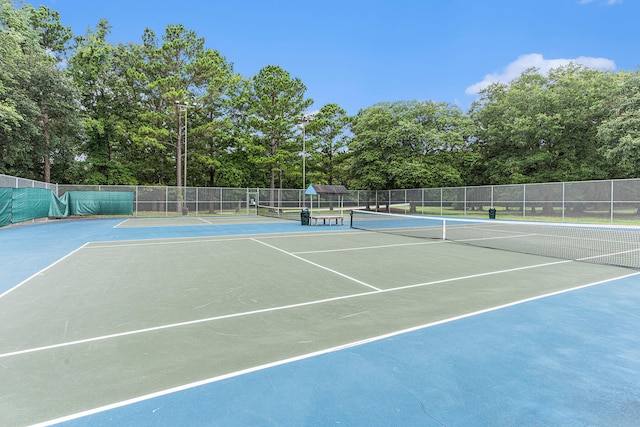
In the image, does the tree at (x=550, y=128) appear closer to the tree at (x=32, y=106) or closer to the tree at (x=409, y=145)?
the tree at (x=409, y=145)

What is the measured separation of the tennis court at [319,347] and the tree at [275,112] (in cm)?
3288

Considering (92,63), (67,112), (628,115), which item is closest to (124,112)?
(92,63)

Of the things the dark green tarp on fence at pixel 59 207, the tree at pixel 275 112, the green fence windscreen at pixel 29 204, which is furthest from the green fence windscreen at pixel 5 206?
the tree at pixel 275 112

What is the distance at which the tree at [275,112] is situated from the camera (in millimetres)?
38500

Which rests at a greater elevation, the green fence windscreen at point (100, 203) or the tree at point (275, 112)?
the tree at point (275, 112)

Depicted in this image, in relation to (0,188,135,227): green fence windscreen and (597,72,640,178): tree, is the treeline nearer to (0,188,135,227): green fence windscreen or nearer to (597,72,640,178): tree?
(597,72,640,178): tree

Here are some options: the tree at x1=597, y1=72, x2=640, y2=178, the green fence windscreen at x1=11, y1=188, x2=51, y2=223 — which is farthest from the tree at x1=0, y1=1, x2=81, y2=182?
the tree at x1=597, y1=72, x2=640, y2=178

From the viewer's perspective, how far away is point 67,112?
28.0 m

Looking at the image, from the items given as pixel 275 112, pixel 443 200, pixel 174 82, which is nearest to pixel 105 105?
pixel 174 82

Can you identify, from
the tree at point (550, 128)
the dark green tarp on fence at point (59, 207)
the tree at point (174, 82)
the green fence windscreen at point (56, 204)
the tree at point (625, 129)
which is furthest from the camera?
the tree at point (174, 82)

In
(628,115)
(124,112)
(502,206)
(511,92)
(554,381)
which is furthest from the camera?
(124,112)

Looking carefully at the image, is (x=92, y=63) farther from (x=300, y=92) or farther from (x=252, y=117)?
(x=300, y=92)

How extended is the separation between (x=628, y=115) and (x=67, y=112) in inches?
1842

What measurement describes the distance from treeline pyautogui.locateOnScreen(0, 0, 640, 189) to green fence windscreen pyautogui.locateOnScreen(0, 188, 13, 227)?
1517 cm
